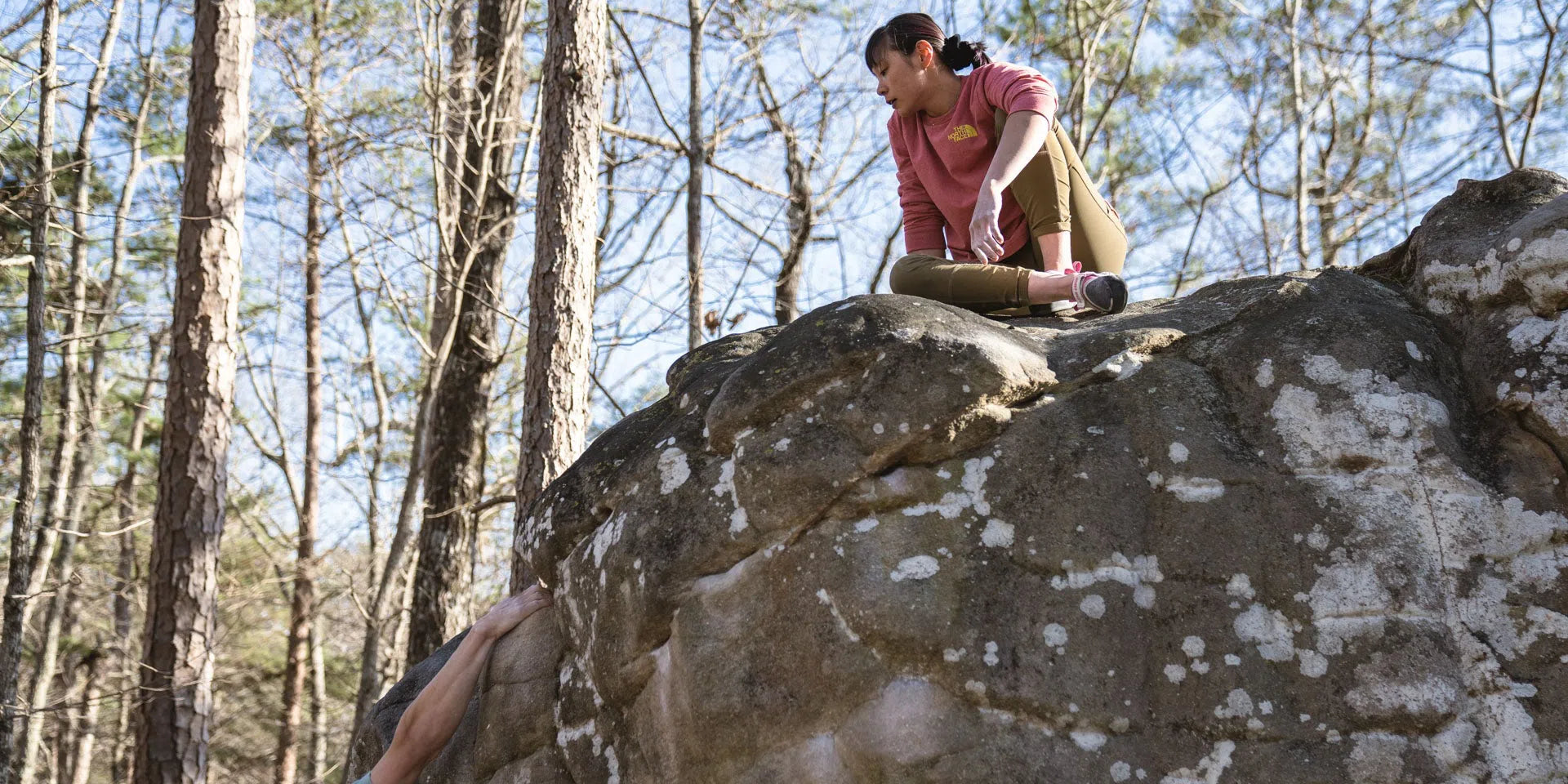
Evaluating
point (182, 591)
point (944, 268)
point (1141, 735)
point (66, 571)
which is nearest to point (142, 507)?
point (66, 571)

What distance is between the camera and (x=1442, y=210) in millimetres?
3240

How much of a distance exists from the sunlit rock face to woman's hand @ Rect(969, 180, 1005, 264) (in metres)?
0.43

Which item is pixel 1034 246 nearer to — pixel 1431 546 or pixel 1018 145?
pixel 1018 145

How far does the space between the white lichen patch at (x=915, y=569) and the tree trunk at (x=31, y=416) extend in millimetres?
6195

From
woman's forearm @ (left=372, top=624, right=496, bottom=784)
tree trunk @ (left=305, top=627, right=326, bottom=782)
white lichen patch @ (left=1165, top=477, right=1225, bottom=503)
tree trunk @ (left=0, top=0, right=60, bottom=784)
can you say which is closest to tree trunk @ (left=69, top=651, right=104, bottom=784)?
tree trunk @ (left=305, top=627, right=326, bottom=782)

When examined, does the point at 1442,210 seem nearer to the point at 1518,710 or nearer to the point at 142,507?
the point at 1518,710

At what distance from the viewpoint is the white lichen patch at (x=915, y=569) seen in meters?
2.70

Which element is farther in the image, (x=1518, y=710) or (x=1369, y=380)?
(x=1369, y=380)

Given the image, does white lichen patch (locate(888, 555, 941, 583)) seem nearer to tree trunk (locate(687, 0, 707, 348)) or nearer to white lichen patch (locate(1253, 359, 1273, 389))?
→ white lichen patch (locate(1253, 359, 1273, 389))

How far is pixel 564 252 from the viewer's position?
643 cm

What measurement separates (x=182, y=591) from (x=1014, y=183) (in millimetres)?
5461

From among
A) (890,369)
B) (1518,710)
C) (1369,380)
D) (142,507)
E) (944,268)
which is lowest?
(1518,710)

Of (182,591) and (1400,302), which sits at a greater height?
(182,591)

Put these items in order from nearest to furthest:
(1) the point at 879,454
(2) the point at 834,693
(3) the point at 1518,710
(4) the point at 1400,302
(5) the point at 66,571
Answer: (3) the point at 1518,710, (2) the point at 834,693, (1) the point at 879,454, (4) the point at 1400,302, (5) the point at 66,571
